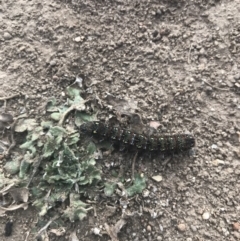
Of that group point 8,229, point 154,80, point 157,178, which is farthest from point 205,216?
point 8,229

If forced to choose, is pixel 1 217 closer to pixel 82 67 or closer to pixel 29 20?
pixel 82 67

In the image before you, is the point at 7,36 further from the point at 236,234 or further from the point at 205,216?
the point at 236,234

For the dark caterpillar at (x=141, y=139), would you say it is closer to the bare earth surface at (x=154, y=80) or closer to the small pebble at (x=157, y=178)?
the bare earth surface at (x=154, y=80)

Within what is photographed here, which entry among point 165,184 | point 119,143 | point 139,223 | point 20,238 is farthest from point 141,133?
point 20,238

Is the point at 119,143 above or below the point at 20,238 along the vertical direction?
above

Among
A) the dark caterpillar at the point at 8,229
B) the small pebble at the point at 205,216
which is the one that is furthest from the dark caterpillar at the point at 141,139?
the dark caterpillar at the point at 8,229
